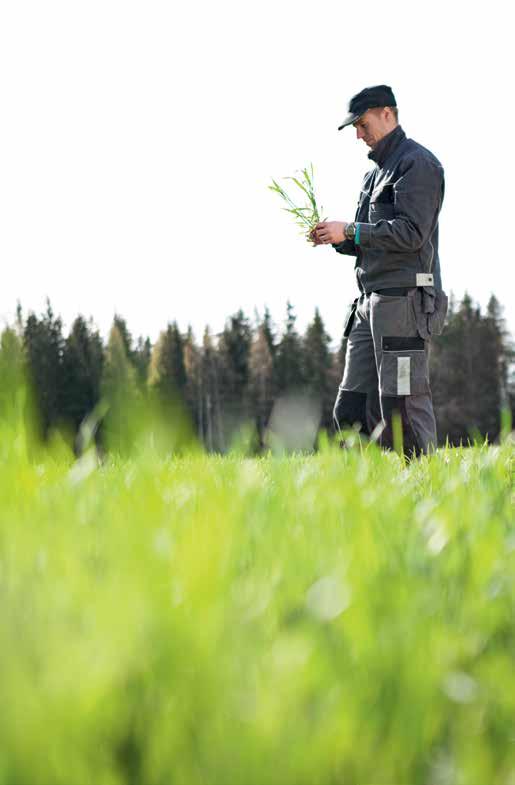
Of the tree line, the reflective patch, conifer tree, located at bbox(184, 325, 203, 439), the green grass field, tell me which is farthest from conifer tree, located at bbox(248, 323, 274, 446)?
the green grass field

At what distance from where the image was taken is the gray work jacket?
5672mm

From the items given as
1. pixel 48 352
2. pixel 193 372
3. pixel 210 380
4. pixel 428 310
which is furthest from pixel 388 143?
pixel 210 380

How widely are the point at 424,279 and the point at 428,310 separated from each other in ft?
0.79

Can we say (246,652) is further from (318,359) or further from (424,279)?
(318,359)

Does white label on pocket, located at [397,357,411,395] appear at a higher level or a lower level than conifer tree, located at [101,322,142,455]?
lower

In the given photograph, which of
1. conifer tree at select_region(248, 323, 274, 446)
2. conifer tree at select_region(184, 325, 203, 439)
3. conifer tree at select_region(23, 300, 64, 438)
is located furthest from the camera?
conifer tree at select_region(184, 325, 203, 439)

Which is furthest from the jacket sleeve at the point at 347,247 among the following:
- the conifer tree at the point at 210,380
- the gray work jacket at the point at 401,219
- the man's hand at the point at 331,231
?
the conifer tree at the point at 210,380

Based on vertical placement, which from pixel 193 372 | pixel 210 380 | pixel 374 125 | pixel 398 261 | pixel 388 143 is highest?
pixel 374 125

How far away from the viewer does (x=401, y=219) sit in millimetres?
5668

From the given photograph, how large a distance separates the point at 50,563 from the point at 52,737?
23.2 inches

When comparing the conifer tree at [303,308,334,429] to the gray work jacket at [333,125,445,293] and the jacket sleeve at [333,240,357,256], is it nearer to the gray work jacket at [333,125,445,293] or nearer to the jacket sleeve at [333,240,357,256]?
the jacket sleeve at [333,240,357,256]

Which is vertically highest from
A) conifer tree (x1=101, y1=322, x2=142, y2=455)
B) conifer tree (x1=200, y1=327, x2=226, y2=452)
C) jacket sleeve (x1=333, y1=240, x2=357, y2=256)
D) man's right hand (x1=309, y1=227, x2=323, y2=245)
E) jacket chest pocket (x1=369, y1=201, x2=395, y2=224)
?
jacket chest pocket (x1=369, y1=201, x2=395, y2=224)

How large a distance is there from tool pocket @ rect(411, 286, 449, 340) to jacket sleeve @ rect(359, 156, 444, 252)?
0.33m

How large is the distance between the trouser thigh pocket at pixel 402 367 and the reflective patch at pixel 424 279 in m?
0.40
